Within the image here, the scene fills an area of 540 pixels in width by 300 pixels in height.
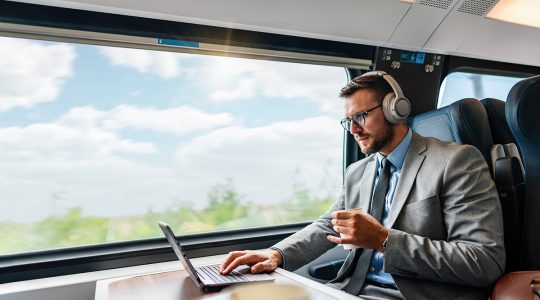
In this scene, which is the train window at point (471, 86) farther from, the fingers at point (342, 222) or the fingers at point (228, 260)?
the fingers at point (228, 260)

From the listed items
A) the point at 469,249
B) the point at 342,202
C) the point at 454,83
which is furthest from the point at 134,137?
the point at 454,83

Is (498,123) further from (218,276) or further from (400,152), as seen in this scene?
(218,276)

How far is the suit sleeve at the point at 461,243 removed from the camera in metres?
1.50

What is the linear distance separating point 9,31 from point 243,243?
155 centimetres

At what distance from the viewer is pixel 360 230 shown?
5.04 feet

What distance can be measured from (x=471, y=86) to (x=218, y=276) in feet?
9.12

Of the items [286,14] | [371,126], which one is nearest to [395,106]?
[371,126]

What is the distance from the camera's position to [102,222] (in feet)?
6.71

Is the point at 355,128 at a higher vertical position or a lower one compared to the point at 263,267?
higher

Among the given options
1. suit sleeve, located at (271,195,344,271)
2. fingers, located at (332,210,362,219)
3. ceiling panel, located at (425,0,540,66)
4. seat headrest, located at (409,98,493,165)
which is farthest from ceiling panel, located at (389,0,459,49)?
fingers, located at (332,210,362,219)

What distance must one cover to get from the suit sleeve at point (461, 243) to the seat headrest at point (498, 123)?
0.56 m

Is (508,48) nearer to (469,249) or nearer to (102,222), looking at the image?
(469,249)

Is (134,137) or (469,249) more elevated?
(134,137)

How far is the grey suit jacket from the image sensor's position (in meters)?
1.51
